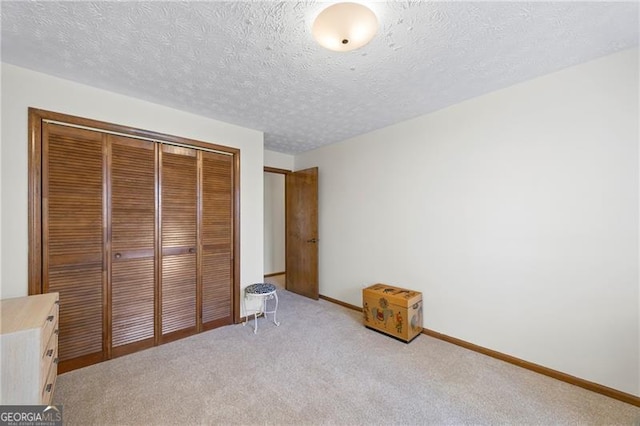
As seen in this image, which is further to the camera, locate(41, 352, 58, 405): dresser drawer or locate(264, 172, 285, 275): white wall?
locate(264, 172, 285, 275): white wall

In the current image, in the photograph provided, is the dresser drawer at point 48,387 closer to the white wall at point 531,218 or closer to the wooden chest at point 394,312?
the wooden chest at point 394,312

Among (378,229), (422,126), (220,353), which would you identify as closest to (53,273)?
(220,353)

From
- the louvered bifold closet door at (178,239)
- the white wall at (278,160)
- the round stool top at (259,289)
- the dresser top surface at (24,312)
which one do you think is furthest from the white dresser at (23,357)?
the white wall at (278,160)

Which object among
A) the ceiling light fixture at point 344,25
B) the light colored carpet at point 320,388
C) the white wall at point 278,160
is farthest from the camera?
the white wall at point 278,160

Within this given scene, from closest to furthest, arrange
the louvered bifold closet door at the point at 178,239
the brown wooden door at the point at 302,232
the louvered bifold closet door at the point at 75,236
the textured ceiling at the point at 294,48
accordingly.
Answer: the textured ceiling at the point at 294,48
the louvered bifold closet door at the point at 75,236
the louvered bifold closet door at the point at 178,239
the brown wooden door at the point at 302,232

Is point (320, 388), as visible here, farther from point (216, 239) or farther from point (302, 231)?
point (302, 231)

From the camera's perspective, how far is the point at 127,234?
2.35 m

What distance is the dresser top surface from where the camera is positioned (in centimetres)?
139

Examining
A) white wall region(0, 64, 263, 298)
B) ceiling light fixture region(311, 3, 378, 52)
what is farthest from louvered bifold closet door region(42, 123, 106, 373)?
ceiling light fixture region(311, 3, 378, 52)

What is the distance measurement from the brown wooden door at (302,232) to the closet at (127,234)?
4.29 ft

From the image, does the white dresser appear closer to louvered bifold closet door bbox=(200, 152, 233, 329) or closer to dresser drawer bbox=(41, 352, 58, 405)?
dresser drawer bbox=(41, 352, 58, 405)

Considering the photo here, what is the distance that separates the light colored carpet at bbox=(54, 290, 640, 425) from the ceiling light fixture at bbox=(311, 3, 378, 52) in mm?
2261

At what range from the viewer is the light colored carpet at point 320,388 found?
A: 163cm

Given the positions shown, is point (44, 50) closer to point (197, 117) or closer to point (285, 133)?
point (197, 117)
